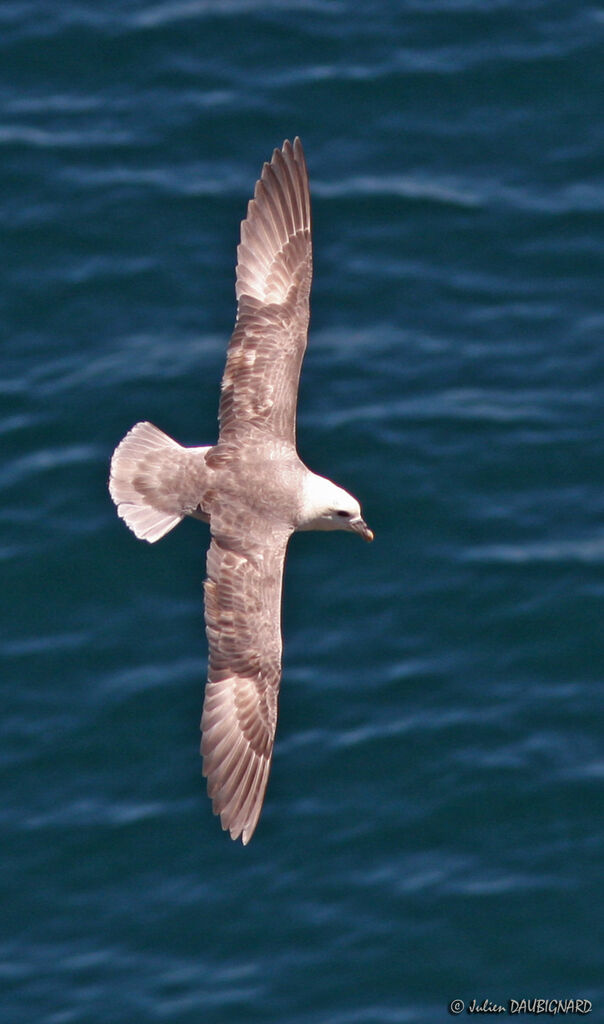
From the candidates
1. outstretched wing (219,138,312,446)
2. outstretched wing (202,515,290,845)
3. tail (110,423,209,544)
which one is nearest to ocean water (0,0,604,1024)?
outstretched wing (219,138,312,446)

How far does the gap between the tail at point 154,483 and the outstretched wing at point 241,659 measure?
1.46 ft

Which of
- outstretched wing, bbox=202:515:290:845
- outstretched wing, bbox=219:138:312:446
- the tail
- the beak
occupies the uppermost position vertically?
outstretched wing, bbox=219:138:312:446

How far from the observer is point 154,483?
12.3 meters

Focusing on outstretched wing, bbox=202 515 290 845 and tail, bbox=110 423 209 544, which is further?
tail, bbox=110 423 209 544

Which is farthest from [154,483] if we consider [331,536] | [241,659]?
[331,536]

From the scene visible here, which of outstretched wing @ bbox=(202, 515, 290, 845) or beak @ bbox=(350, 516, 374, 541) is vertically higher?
beak @ bbox=(350, 516, 374, 541)

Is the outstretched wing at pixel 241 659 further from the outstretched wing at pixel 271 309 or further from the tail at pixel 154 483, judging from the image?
the outstretched wing at pixel 271 309

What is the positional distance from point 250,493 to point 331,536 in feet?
10.2

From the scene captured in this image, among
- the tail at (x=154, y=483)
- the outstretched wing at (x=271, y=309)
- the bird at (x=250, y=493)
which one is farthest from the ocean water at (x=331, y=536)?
the tail at (x=154, y=483)

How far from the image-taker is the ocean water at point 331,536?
13.8m

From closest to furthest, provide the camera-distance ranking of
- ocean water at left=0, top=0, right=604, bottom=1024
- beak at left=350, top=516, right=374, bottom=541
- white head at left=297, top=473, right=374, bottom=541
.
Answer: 1. white head at left=297, top=473, right=374, bottom=541
2. beak at left=350, top=516, right=374, bottom=541
3. ocean water at left=0, top=0, right=604, bottom=1024

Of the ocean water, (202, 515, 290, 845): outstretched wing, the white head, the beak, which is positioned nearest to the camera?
(202, 515, 290, 845): outstretched wing

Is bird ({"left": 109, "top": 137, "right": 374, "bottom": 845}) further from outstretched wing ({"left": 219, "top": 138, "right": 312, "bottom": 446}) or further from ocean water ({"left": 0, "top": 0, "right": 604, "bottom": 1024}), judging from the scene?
ocean water ({"left": 0, "top": 0, "right": 604, "bottom": 1024})

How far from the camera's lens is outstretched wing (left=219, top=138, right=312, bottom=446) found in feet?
41.3
